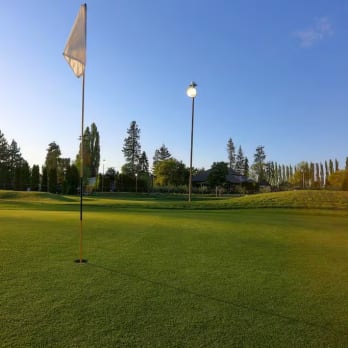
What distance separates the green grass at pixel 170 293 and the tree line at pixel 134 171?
81.5ft

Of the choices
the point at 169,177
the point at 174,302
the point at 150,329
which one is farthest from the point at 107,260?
the point at 169,177

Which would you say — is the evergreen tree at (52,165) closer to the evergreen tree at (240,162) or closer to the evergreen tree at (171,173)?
the evergreen tree at (171,173)

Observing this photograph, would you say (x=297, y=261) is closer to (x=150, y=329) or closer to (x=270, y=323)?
(x=270, y=323)

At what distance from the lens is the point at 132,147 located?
8138cm

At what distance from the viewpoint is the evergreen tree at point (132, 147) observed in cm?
8038

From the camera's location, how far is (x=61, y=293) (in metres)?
3.13

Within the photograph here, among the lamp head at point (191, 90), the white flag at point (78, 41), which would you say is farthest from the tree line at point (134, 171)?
the white flag at point (78, 41)

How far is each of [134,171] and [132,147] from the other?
22.1ft

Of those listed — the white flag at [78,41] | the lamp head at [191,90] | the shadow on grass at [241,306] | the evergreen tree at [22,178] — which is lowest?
the shadow on grass at [241,306]

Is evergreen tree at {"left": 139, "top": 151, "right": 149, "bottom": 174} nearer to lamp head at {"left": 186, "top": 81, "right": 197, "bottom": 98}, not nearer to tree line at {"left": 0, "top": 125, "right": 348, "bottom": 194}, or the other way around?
tree line at {"left": 0, "top": 125, "right": 348, "bottom": 194}

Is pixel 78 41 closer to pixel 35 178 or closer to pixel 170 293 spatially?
pixel 170 293

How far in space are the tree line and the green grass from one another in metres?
24.9

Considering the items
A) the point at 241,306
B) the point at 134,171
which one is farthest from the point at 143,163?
the point at 241,306

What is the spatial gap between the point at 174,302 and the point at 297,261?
257cm
